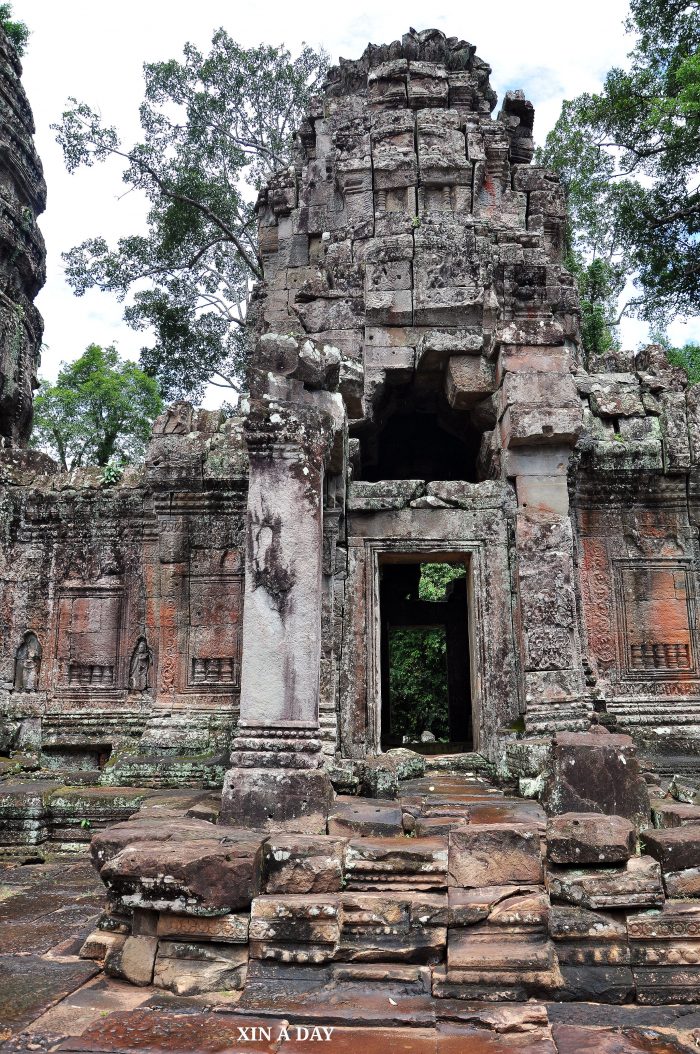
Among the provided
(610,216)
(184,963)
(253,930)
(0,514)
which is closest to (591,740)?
(253,930)

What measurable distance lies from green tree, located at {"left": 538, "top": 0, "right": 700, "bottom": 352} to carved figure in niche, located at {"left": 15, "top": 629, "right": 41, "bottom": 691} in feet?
35.2

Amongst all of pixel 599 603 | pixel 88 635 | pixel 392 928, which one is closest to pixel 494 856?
pixel 392 928

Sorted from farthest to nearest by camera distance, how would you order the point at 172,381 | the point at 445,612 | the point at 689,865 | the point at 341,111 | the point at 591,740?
the point at 172,381, the point at 445,612, the point at 341,111, the point at 591,740, the point at 689,865

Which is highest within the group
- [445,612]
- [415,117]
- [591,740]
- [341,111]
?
[341,111]

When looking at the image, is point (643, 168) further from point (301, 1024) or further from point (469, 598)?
point (301, 1024)

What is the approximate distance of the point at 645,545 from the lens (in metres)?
8.20

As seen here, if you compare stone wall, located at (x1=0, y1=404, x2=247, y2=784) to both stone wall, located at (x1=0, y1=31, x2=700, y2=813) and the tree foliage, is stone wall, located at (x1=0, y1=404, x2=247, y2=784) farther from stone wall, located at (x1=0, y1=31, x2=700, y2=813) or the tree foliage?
the tree foliage

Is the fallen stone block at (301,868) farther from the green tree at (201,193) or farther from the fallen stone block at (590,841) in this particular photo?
the green tree at (201,193)

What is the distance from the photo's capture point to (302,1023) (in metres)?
3.31

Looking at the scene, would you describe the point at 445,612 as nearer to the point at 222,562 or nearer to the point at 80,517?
the point at 222,562

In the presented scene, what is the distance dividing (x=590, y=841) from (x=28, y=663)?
20.5ft


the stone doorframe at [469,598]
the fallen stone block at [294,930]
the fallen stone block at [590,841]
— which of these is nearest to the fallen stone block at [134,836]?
the fallen stone block at [294,930]

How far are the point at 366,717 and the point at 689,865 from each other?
3.66 meters

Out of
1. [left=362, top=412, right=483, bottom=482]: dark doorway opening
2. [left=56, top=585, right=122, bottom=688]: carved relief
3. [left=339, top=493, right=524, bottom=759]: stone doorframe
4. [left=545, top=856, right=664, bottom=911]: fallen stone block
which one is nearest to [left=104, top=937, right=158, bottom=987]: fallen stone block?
[left=545, top=856, right=664, bottom=911]: fallen stone block
